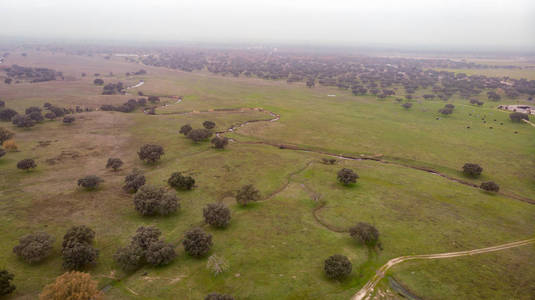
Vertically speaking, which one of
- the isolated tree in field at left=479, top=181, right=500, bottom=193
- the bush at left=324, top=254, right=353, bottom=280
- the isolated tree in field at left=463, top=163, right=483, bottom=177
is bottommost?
the bush at left=324, top=254, right=353, bottom=280

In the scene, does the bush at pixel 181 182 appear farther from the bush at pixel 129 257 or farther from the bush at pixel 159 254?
the bush at pixel 129 257

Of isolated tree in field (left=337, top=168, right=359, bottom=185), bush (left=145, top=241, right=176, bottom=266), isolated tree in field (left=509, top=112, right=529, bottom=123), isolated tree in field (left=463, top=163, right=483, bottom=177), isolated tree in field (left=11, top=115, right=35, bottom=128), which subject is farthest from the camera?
isolated tree in field (left=509, top=112, right=529, bottom=123)

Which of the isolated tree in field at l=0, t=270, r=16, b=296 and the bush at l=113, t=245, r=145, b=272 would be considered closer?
the isolated tree in field at l=0, t=270, r=16, b=296

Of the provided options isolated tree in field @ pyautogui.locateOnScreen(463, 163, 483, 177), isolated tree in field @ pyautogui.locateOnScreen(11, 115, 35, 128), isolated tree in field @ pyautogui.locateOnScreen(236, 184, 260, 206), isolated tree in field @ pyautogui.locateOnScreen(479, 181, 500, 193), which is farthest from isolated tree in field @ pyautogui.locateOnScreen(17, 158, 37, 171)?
isolated tree in field @ pyautogui.locateOnScreen(463, 163, 483, 177)

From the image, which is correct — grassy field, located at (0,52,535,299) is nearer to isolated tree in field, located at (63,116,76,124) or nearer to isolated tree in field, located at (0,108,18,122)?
isolated tree in field, located at (63,116,76,124)

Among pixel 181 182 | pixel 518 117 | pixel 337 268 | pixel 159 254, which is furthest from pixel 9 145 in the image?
pixel 518 117

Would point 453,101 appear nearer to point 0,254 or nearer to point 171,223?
point 171,223

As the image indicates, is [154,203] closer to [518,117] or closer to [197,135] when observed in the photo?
[197,135]
